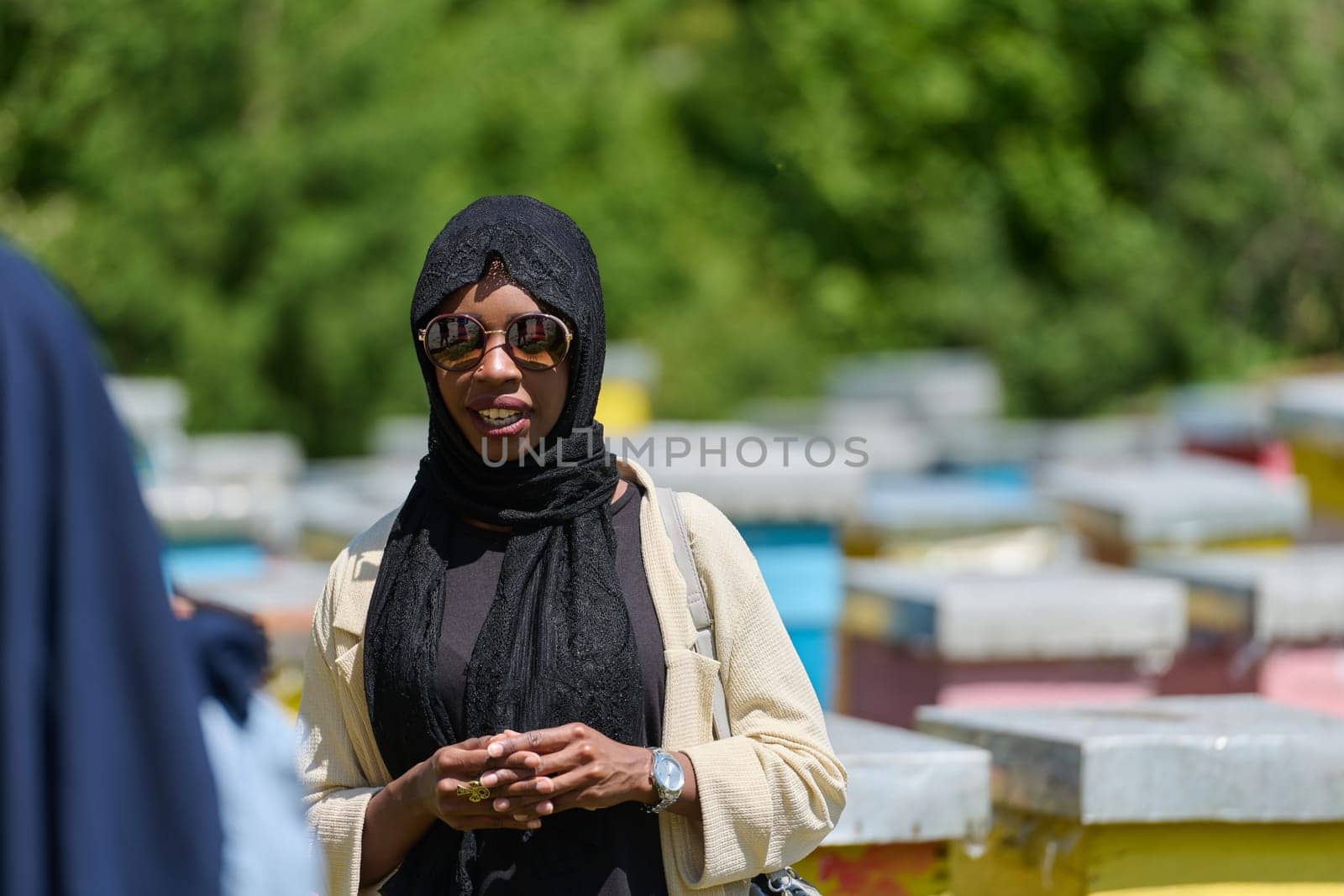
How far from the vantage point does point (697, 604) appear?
2469 mm

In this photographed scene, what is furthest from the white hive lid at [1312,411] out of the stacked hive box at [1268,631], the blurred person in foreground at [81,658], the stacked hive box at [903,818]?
the blurred person in foreground at [81,658]

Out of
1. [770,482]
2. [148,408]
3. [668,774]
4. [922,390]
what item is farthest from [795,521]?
[922,390]

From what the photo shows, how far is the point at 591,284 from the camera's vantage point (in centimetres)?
254

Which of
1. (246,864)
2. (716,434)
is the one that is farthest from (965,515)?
(246,864)

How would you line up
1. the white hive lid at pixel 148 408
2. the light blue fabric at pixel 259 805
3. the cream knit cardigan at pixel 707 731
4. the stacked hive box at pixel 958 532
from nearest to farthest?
the light blue fabric at pixel 259 805 → the cream knit cardigan at pixel 707 731 → the stacked hive box at pixel 958 532 → the white hive lid at pixel 148 408

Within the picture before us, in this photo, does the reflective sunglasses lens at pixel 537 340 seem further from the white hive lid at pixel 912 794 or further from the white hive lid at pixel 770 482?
the white hive lid at pixel 770 482

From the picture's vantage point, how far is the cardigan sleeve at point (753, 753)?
2.38m

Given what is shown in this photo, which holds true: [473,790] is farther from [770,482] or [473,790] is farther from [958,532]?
[958,532]

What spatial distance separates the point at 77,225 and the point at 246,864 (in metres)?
15.1

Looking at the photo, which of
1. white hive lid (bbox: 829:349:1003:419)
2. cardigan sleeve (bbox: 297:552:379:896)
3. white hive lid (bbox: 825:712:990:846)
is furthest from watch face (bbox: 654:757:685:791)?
white hive lid (bbox: 829:349:1003:419)

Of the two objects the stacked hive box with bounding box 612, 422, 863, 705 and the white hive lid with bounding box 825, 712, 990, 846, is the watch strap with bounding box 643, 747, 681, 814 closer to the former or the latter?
the white hive lid with bounding box 825, 712, 990, 846

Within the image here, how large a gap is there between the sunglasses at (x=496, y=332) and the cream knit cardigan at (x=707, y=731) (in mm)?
249

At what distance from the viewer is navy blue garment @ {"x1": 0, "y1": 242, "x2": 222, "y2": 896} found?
1452 mm

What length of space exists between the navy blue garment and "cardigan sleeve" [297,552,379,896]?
3.06ft
